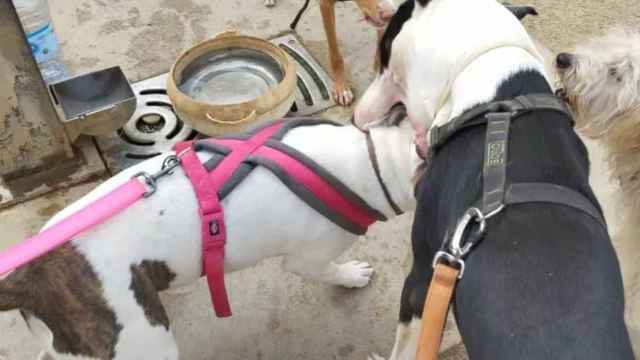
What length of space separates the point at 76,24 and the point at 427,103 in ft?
7.45

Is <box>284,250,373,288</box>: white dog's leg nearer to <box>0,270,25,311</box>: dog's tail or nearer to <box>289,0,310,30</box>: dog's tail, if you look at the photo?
<box>0,270,25,311</box>: dog's tail

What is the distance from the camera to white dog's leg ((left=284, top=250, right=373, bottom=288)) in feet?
6.66

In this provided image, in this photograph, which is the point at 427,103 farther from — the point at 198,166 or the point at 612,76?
the point at 198,166

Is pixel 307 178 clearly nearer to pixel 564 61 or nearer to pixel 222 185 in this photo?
pixel 222 185

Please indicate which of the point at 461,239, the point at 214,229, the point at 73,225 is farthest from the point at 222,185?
the point at 461,239

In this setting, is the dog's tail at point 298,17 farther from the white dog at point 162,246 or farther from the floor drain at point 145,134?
the white dog at point 162,246

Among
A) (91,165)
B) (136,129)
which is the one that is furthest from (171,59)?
(91,165)

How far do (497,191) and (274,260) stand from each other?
1277 mm

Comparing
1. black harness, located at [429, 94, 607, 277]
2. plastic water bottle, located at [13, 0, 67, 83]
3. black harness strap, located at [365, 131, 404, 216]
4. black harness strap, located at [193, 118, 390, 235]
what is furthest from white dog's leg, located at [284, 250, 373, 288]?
plastic water bottle, located at [13, 0, 67, 83]

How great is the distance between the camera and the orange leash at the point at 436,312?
127 centimetres

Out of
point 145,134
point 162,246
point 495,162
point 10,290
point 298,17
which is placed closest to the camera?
point 495,162

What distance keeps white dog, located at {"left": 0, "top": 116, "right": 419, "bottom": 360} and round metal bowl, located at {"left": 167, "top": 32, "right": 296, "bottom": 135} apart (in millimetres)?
757

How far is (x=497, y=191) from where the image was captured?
1368 millimetres

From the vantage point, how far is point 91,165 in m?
2.79
